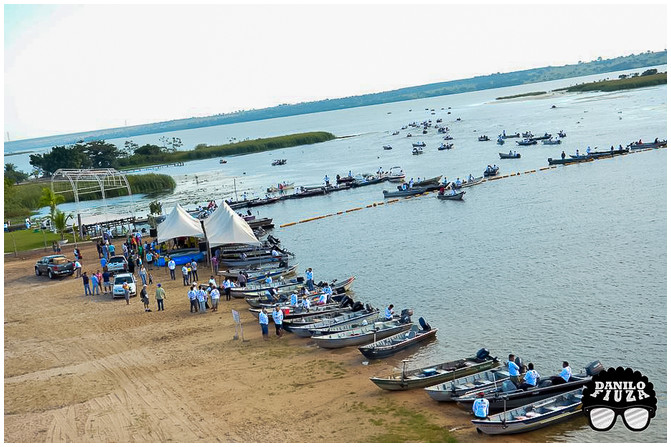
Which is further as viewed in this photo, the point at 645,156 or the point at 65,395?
the point at 645,156

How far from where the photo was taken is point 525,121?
119m

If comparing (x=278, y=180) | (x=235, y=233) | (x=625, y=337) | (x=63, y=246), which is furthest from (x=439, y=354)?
(x=278, y=180)

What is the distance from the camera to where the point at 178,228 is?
36.2 meters

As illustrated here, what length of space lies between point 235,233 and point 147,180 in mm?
53747

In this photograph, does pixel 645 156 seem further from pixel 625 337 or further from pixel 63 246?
pixel 63 246

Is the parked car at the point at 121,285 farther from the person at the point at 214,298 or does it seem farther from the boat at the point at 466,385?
the boat at the point at 466,385

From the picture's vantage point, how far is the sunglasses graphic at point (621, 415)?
1644 centimetres

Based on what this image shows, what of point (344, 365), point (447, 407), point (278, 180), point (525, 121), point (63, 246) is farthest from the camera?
point (525, 121)

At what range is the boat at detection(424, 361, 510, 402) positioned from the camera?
718 inches

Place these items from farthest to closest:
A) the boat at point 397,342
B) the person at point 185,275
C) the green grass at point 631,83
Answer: the green grass at point 631,83
the person at point 185,275
the boat at point 397,342

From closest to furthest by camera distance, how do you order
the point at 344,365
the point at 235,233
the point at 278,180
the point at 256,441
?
the point at 256,441 < the point at 344,365 < the point at 235,233 < the point at 278,180

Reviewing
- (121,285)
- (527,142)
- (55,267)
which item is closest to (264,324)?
(121,285)

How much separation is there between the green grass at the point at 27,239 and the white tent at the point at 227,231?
46.5 feet

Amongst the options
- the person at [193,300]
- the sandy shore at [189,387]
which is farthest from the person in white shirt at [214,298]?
the person at [193,300]
